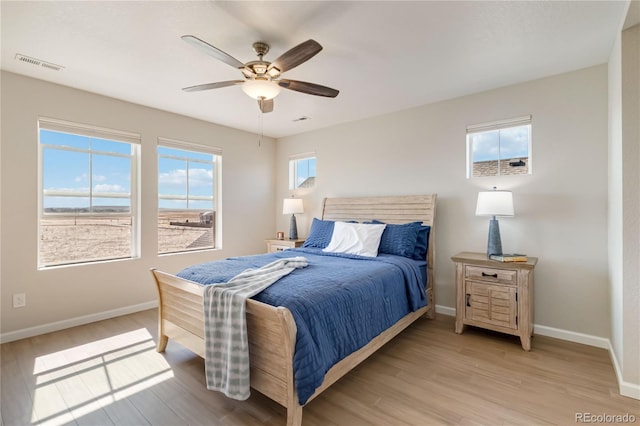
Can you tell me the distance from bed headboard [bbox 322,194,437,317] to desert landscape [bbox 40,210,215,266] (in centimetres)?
210

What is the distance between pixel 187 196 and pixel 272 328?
3242 millimetres

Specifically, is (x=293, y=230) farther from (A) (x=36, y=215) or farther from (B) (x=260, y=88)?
(A) (x=36, y=215)

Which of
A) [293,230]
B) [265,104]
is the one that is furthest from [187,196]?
[265,104]

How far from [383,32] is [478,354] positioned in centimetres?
276

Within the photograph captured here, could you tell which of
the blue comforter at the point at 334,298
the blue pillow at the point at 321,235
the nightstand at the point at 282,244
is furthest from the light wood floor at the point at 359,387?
the nightstand at the point at 282,244

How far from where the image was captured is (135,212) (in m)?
3.82

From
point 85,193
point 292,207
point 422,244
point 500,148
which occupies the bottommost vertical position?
point 422,244

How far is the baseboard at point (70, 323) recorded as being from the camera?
Answer: 2.90m

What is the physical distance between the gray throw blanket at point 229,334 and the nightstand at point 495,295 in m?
1.98

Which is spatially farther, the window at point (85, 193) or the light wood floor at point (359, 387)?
the window at point (85, 193)

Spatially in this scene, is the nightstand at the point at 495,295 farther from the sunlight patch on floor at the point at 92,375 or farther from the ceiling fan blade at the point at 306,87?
the sunlight patch on floor at the point at 92,375

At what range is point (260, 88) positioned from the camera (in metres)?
2.34

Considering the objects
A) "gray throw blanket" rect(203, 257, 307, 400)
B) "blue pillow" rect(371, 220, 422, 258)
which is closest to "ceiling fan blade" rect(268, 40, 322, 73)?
"gray throw blanket" rect(203, 257, 307, 400)

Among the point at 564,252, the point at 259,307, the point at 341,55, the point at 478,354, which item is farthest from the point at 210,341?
the point at 564,252
